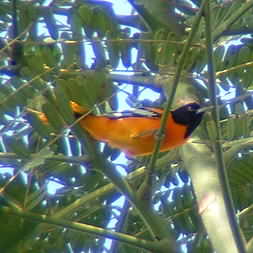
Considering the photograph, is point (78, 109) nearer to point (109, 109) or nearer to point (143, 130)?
point (109, 109)

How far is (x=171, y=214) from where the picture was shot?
2309 millimetres

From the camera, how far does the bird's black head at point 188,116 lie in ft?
6.74

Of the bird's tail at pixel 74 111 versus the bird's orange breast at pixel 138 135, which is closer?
the bird's tail at pixel 74 111

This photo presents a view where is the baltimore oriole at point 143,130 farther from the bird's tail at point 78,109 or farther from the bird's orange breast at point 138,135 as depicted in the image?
the bird's tail at point 78,109

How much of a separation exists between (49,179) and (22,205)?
0.84ft

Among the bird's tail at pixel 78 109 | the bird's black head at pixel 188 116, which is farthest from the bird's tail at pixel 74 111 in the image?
the bird's black head at pixel 188 116

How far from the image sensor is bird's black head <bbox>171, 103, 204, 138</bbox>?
6.74 ft

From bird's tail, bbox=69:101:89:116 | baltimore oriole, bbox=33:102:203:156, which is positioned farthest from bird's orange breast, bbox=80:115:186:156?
bird's tail, bbox=69:101:89:116

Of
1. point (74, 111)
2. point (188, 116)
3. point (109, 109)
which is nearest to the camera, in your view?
point (74, 111)

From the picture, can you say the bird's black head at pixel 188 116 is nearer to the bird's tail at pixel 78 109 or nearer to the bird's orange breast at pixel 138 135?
the bird's orange breast at pixel 138 135

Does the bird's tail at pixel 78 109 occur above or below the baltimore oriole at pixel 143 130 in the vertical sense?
above

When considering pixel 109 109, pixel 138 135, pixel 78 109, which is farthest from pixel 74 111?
pixel 138 135

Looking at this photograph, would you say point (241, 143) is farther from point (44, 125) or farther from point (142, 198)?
point (44, 125)

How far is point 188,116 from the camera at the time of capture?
81.5 inches
